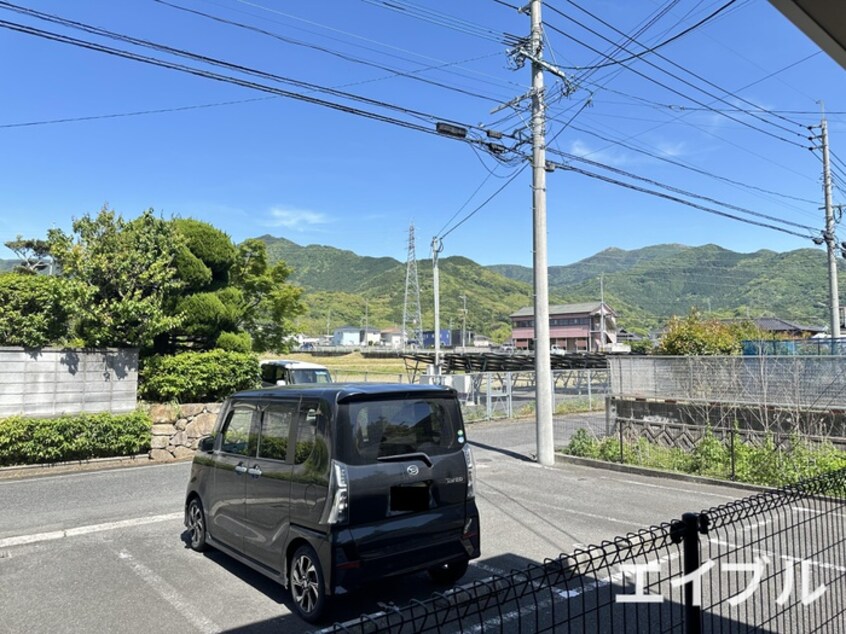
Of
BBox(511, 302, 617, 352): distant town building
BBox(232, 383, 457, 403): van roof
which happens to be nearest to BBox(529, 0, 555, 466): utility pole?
BBox(232, 383, 457, 403): van roof

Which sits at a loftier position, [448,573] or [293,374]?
[293,374]

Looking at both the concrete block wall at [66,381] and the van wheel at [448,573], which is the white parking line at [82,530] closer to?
the van wheel at [448,573]

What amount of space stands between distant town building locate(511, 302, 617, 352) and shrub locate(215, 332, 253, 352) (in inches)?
2364

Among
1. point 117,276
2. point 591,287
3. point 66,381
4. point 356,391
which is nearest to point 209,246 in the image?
point 117,276

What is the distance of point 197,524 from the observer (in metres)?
5.75

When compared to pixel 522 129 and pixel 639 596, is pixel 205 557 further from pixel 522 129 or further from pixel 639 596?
pixel 522 129

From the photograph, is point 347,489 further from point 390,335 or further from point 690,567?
point 390,335

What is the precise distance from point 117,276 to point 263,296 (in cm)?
451

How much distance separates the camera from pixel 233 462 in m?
5.12

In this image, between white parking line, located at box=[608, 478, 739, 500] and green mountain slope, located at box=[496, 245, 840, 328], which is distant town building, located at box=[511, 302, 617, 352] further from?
white parking line, located at box=[608, 478, 739, 500]

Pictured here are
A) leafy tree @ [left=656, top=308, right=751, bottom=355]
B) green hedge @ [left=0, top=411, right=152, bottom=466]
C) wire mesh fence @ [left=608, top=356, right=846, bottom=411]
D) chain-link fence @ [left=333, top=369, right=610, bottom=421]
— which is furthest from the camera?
leafy tree @ [left=656, top=308, right=751, bottom=355]

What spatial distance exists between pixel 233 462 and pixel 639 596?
384 centimetres

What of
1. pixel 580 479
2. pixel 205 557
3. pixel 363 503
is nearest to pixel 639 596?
pixel 363 503

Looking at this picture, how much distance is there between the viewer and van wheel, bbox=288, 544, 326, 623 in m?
3.93
